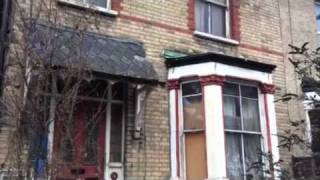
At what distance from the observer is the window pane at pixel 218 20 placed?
10.7 metres

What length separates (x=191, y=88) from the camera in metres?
9.02

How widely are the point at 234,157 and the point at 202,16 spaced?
133 inches

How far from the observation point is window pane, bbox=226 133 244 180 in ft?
28.6

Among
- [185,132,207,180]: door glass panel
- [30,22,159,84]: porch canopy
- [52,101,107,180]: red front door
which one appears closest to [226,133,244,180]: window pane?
[185,132,207,180]: door glass panel

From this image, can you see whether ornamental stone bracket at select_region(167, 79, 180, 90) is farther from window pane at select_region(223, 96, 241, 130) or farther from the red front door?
the red front door

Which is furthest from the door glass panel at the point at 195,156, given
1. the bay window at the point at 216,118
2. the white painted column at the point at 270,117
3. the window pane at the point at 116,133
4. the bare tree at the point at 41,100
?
the bare tree at the point at 41,100

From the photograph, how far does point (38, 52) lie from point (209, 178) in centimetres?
420

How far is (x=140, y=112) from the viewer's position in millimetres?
8453

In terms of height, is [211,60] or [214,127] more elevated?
[211,60]

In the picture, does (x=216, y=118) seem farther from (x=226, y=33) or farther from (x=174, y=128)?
(x=226, y=33)

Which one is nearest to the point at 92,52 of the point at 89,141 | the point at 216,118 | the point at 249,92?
the point at 89,141

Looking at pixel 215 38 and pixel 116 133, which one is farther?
pixel 215 38

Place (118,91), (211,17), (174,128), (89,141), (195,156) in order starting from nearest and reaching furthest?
1. (89,141)
2. (118,91)
3. (195,156)
4. (174,128)
5. (211,17)

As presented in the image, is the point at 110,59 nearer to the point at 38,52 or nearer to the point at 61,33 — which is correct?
the point at 61,33
